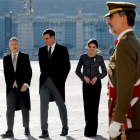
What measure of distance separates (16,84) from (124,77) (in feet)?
15.5

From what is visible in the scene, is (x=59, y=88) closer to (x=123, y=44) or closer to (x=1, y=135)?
(x=1, y=135)

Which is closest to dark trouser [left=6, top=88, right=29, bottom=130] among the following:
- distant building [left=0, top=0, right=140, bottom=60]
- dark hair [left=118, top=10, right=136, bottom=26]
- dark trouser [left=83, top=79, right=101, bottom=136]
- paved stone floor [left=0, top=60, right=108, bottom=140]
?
paved stone floor [left=0, top=60, right=108, bottom=140]

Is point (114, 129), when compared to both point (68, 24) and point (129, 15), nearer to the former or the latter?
point (129, 15)

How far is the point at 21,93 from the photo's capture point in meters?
8.62

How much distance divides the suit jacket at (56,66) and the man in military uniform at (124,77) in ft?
14.3

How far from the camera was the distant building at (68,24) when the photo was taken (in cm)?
6169

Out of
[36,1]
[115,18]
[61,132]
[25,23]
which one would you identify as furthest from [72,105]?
[36,1]

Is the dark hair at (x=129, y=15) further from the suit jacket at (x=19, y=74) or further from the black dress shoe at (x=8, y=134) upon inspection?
the black dress shoe at (x=8, y=134)

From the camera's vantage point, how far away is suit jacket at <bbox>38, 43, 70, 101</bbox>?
859cm

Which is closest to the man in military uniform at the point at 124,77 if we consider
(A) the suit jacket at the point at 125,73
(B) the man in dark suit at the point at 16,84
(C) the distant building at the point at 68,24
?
(A) the suit jacket at the point at 125,73

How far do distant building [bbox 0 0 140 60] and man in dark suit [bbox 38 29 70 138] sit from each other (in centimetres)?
4924

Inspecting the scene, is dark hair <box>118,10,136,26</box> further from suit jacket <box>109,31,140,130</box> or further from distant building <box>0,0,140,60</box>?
distant building <box>0,0,140,60</box>

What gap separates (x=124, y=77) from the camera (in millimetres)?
4031

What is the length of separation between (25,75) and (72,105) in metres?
4.58
